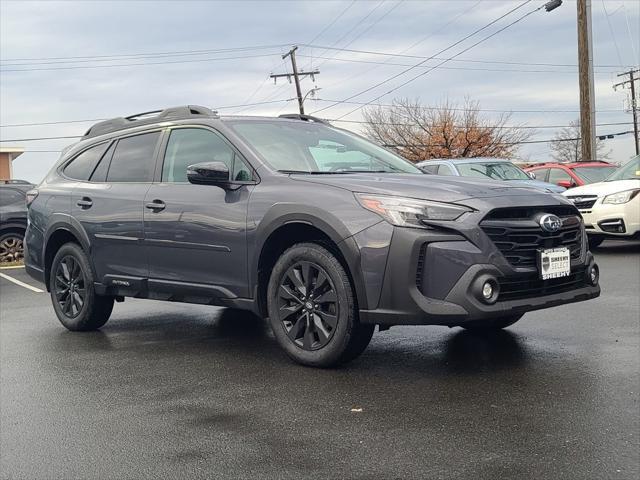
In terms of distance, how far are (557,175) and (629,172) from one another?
399 cm

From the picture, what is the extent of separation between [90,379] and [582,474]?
335 centimetres

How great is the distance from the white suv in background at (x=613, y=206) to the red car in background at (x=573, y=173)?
343cm

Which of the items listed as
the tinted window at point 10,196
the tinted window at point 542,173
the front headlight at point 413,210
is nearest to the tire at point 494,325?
the front headlight at point 413,210

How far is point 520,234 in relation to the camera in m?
4.59

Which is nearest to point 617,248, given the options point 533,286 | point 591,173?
point 591,173

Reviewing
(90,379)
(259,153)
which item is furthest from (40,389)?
(259,153)

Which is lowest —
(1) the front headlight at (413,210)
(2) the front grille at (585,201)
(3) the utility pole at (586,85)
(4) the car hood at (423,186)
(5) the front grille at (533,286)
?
(2) the front grille at (585,201)

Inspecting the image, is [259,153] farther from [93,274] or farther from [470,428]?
[470,428]

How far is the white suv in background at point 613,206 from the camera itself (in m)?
11.2

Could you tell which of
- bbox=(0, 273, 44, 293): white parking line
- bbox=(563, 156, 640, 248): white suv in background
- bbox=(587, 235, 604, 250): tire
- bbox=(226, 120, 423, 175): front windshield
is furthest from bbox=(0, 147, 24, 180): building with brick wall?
bbox=(226, 120, 423, 175): front windshield

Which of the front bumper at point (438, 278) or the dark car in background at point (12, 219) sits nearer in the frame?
the front bumper at point (438, 278)

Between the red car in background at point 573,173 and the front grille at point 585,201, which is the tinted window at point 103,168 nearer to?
the front grille at point 585,201

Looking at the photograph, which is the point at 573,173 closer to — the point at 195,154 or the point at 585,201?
the point at 585,201

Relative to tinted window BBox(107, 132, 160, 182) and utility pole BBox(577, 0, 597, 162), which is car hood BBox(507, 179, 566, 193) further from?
utility pole BBox(577, 0, 597, 162)
